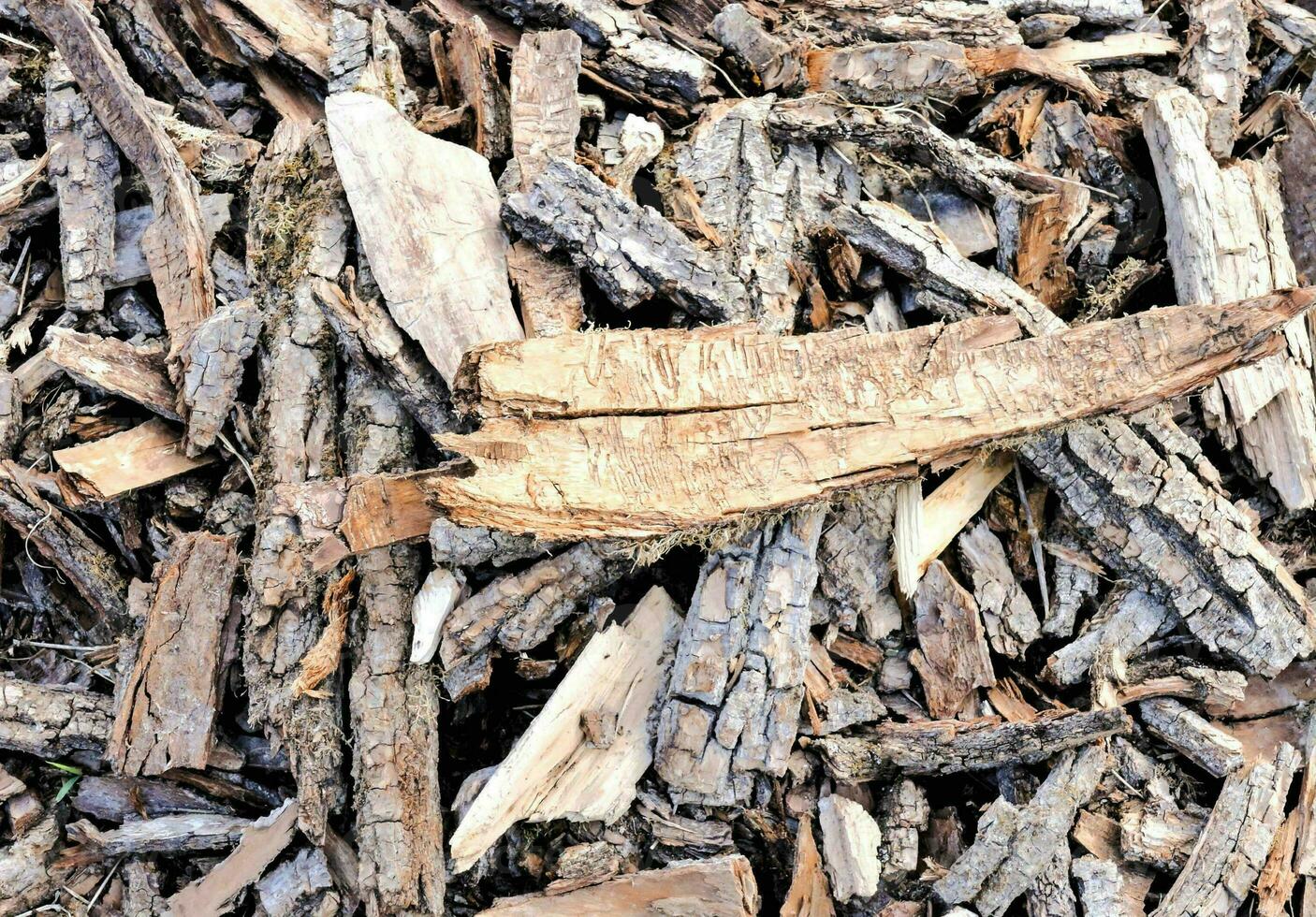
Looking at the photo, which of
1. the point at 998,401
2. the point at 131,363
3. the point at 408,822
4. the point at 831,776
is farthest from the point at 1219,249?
the point at 131,363

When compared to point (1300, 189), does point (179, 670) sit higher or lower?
lower

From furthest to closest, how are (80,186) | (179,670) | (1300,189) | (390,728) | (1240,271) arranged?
1. (1300,189)
2. (80,186)
3. (1240,271)
4. (179,670)
5. (390,728)

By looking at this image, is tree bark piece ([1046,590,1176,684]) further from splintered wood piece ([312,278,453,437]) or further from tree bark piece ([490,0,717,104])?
tree bark piece ([490,0,717,104])

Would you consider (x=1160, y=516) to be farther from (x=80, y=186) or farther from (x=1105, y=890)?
(x=80, y=186)

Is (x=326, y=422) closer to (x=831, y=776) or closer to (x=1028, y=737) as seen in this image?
(x=831, y=776)

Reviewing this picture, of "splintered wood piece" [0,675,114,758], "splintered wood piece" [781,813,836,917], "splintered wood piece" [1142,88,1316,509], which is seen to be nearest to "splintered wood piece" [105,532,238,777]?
"splintered wood piece" [0,675,114,758]

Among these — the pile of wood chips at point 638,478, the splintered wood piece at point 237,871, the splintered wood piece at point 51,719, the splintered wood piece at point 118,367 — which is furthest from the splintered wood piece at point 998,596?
the splintered wood piece at point 51,719

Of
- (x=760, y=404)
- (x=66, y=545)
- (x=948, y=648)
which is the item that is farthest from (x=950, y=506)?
(x=66, y=545)
